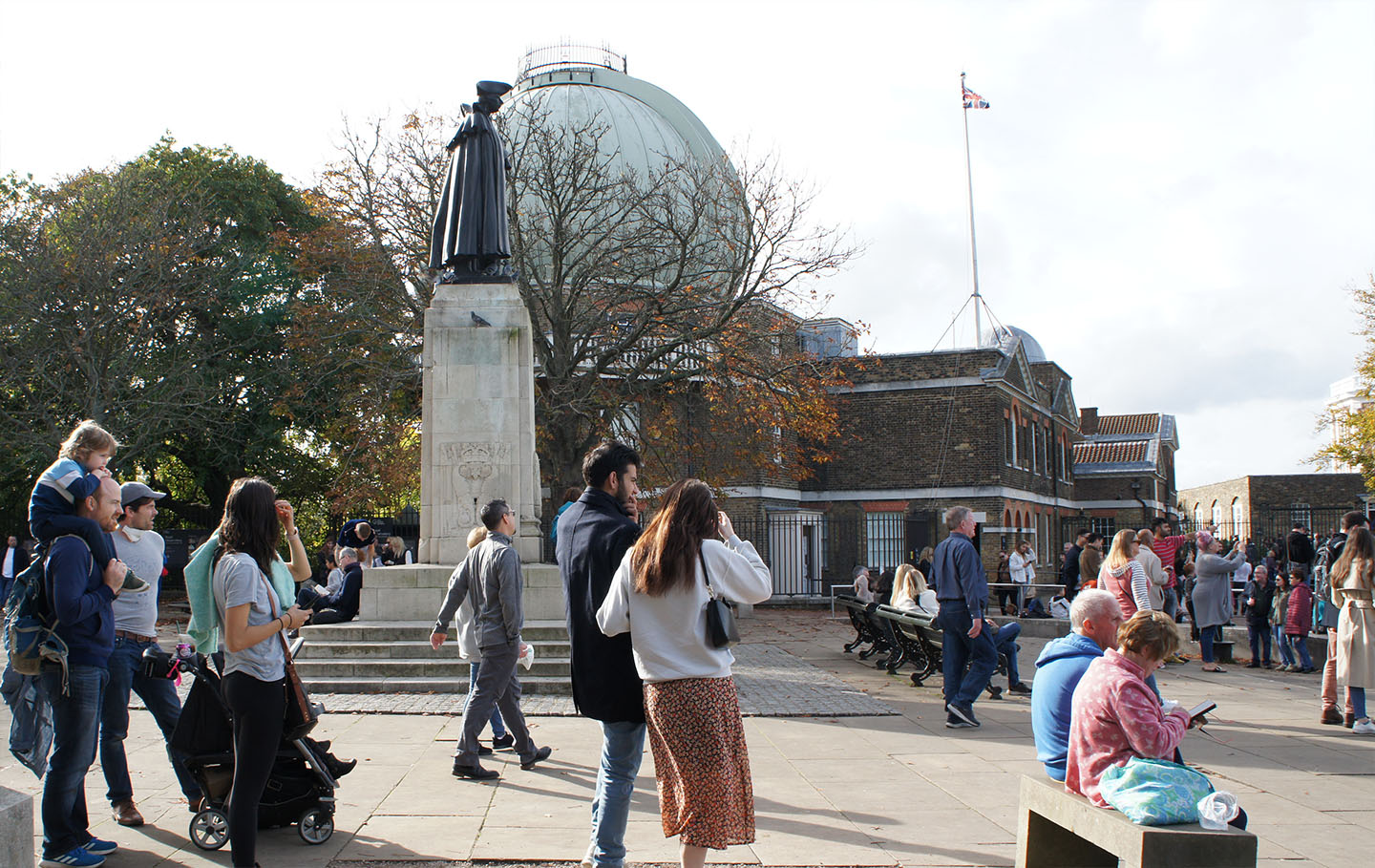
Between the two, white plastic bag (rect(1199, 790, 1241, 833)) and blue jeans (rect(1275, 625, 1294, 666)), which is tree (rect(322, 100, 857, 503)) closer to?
blue jeans (rect(1275, 625, 1294, 666))

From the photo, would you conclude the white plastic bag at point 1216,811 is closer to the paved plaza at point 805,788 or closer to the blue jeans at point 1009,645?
the paved plaza at point 805,788

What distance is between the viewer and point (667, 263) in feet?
69.8

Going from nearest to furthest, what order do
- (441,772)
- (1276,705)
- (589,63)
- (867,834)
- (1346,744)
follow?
(867,834) → (441,772) → (1346,744) → (1276,705) → (589,63)

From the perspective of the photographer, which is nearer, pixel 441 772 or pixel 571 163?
pixel 441 772

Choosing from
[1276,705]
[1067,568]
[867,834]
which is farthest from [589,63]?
[867,834]

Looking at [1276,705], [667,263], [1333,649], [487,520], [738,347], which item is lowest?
[1276,705]

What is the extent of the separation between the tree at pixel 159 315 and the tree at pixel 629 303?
4.67 metres

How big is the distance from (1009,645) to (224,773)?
7949 mm

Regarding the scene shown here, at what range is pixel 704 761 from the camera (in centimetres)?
416

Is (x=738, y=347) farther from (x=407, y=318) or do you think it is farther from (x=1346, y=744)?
(x=1346, y=744)

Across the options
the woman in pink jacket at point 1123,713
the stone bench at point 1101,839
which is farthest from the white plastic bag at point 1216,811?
the woman in pink jacket at point 1123,713

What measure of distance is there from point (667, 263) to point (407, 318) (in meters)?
5.45

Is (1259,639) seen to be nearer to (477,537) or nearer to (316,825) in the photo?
(477,537)

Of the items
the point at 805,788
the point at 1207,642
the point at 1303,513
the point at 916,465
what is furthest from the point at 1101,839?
the point at 1303,513
